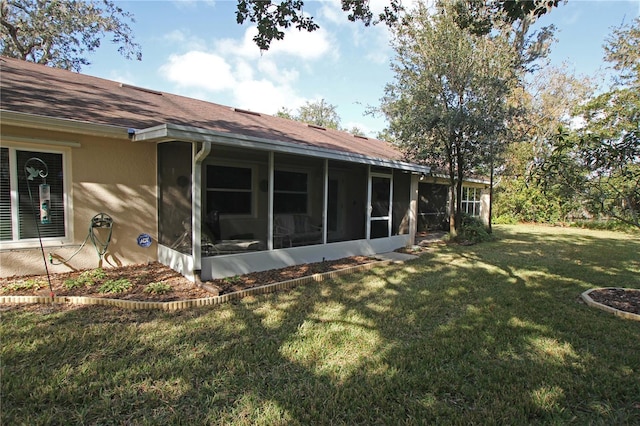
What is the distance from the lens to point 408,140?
10.1 metres

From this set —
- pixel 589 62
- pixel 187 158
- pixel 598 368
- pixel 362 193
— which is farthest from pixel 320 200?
pixel 589 62

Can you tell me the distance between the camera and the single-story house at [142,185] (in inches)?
204

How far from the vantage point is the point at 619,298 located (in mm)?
5266

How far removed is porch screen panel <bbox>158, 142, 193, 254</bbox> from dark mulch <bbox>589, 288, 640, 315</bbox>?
6718 mm

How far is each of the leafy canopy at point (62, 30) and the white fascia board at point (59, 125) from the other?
15933 mm

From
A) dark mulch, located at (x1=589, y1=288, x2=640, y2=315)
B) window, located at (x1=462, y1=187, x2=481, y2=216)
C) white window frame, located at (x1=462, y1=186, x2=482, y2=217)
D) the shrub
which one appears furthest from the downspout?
the shrub

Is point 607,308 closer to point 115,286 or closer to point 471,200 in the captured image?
point 115,286

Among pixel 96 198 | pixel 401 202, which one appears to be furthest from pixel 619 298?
pixel 96 198

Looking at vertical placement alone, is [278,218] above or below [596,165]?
below

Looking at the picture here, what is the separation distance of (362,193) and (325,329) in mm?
6016

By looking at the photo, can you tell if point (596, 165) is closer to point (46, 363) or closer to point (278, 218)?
point (278, 218)

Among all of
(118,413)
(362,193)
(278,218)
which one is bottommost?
(118,413)

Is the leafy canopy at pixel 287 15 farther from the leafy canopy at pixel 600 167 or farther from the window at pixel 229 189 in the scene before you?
the window at pixel 229 189

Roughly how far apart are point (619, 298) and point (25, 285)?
9074mm
